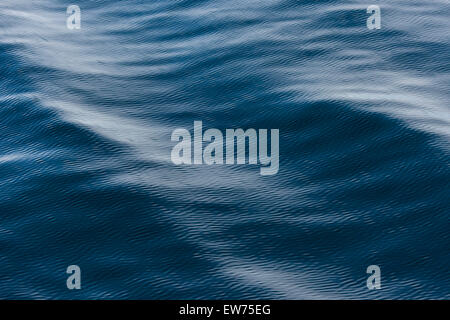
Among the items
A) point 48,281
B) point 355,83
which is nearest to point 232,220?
point 48,281

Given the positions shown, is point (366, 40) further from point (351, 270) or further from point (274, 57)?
point (351, 270)

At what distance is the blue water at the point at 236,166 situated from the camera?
5.69 metres

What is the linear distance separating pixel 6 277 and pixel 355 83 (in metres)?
4.21

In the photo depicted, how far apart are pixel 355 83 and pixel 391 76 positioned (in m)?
0.48

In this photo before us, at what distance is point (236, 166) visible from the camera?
22.9 feet

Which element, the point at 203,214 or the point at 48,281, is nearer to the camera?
the point at 48,281

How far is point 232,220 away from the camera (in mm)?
6246

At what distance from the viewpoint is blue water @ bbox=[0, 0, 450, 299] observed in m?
5.69

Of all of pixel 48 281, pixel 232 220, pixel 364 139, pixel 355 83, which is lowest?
pixel 48 281

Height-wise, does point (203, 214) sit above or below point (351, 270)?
above

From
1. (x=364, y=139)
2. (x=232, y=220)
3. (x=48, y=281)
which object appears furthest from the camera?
(x=364, y=139)

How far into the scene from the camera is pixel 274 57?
29.4 feet
